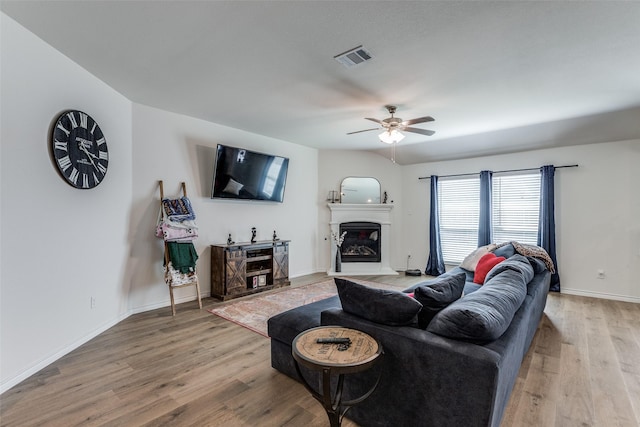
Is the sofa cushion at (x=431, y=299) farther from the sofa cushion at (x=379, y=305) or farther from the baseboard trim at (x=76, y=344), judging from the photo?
the baseboard trim at (x=76, y=344)

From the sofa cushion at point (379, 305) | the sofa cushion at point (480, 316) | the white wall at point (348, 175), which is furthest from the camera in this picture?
the white wall at point (348, 175)

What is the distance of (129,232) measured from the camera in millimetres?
3789

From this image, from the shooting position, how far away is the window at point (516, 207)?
17.4 ft

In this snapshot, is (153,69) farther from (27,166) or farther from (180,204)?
(180,204)

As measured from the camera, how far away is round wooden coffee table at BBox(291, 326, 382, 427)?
144 cm

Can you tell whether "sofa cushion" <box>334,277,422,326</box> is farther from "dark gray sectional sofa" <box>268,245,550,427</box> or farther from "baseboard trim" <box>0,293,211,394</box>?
"baseboard trim" <box>0,293,211,394</box>

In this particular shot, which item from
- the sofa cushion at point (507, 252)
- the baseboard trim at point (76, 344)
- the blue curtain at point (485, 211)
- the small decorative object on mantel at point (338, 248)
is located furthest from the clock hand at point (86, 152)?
the blue curtain at point (485, 211)

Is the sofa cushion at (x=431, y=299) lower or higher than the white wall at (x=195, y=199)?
lower

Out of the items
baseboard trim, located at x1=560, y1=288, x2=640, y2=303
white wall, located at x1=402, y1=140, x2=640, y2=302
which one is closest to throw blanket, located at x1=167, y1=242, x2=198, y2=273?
white wall, located at x1=402, y1=140, x2=640, y2=302

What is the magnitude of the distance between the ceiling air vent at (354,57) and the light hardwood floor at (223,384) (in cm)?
275

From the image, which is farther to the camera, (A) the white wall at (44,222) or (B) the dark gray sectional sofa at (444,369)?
(A) the white wall at (44,222)

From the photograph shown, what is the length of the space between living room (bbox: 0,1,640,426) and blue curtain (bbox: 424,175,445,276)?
0.81 ft

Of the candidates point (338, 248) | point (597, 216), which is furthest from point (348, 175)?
point (597, 216)

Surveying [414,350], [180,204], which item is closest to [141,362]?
[180,204]
